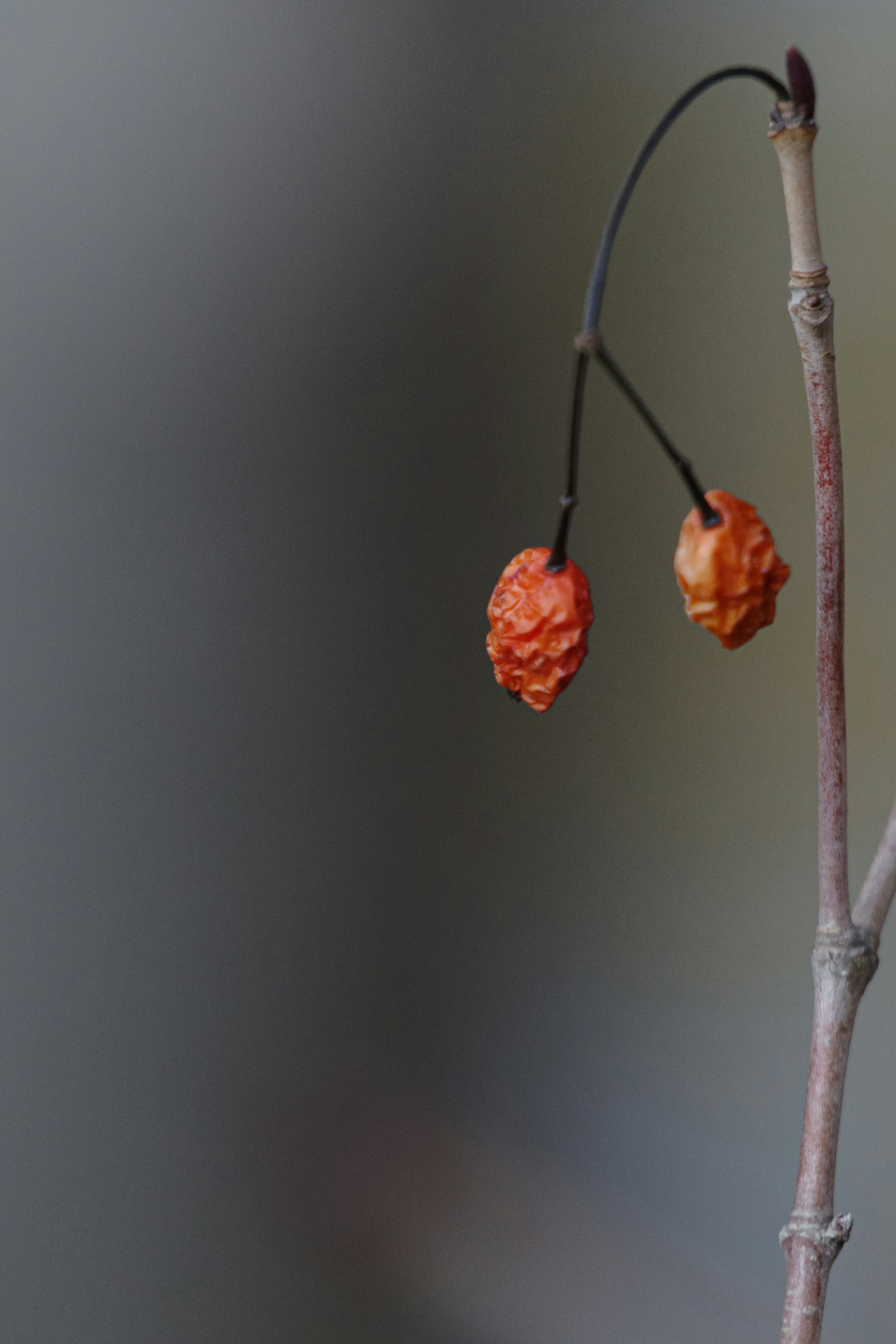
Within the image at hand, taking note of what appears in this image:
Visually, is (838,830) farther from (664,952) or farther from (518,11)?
(518,11)

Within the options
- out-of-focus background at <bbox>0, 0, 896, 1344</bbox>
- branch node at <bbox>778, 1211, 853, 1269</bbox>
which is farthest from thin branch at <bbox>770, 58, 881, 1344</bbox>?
out-of-focus background at <bbox>0, 0, 896, 1344</bbox>

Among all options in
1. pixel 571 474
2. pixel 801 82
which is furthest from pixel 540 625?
pixel 801 82

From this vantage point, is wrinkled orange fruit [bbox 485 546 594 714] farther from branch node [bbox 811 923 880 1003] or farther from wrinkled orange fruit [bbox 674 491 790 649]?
branch node [bbox 811 923 880 1003]

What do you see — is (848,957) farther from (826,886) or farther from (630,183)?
(630,183)

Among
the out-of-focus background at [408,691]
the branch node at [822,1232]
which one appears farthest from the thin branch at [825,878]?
the out-of-focus background at [408,691]

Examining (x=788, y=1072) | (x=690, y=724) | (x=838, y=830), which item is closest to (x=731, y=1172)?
(x=788, y=1072)

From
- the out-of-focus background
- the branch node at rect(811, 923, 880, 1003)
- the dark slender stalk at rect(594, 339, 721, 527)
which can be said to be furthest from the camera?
the out-of-focus background
